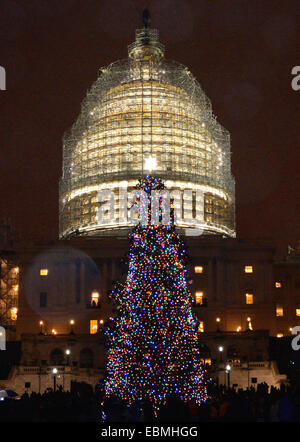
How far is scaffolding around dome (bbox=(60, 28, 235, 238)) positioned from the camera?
10362 cm

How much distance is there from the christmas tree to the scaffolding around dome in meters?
58.0

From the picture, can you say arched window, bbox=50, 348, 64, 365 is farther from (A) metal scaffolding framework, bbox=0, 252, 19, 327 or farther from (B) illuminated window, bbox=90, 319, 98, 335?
(A) metal scaffolding framework, bbox=0, 252, 19, 327

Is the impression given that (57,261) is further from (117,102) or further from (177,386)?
(177,386)

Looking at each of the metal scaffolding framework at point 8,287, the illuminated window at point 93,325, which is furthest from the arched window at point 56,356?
the metal scaffolding framework at point 8,287

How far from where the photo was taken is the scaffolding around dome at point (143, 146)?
103625 mm

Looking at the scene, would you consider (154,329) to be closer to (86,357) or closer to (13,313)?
(86,357)

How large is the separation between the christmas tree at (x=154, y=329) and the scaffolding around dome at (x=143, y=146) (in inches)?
2282

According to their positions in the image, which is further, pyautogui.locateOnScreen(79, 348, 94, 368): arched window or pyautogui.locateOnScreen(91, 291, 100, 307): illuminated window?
pyautogui.locateOnScreen(91, 291, 100, 307): illuminated window

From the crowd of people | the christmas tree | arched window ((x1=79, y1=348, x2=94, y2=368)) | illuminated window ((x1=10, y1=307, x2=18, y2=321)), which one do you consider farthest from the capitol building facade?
the crowd of people

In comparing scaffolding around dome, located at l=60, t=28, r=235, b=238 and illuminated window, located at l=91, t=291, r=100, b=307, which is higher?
scaffolding around dome, located at l=60, t=28, r=235, b=238

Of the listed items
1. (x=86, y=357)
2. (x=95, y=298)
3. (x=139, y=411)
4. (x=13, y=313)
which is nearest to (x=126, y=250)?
(x=95, y=298)

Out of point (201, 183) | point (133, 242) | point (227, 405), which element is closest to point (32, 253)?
point (201, 183)

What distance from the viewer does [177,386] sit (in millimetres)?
39531

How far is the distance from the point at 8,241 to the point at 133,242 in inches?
2826
